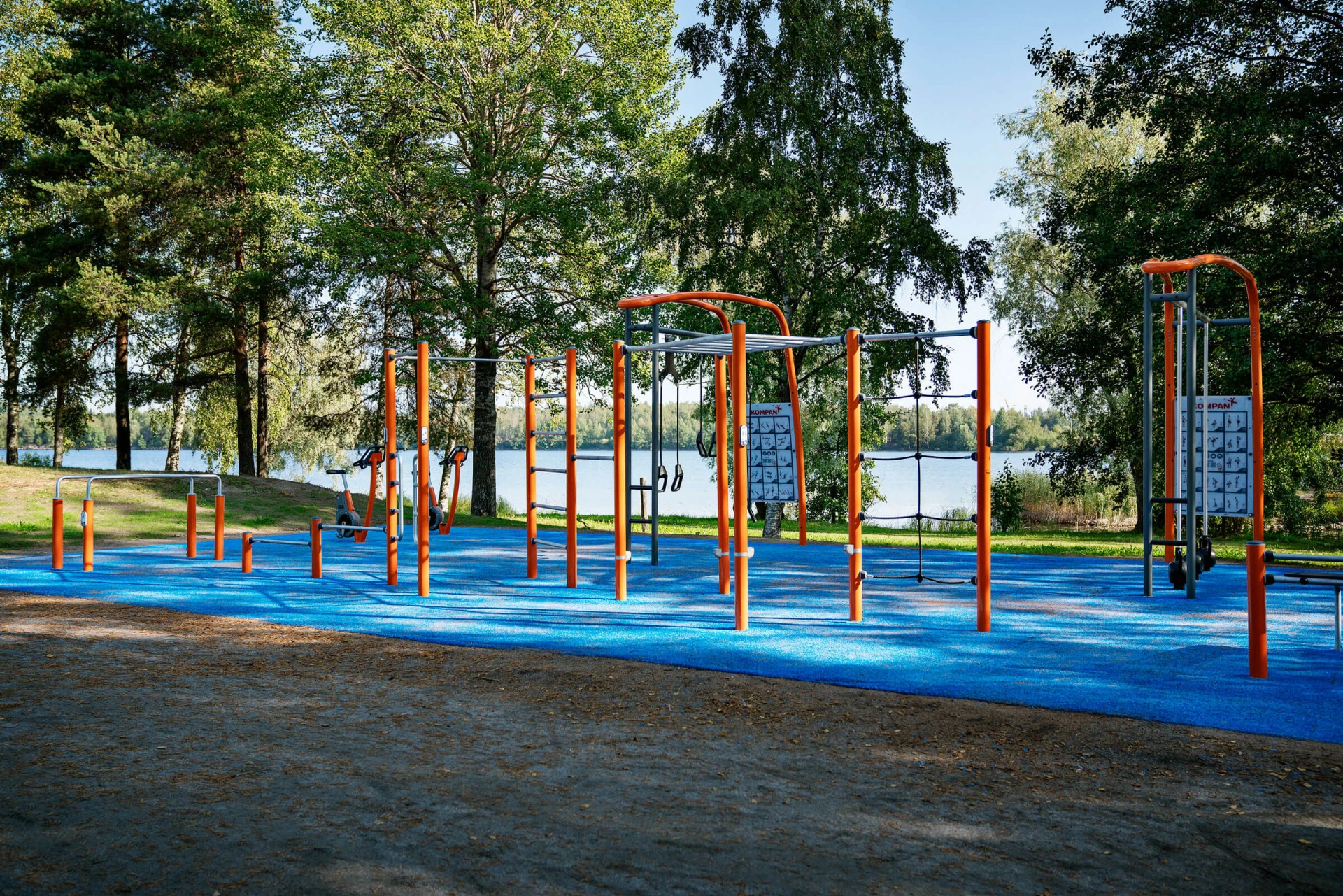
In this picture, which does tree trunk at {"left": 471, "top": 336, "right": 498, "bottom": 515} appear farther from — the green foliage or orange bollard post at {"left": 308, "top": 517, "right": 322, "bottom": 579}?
the green foliage

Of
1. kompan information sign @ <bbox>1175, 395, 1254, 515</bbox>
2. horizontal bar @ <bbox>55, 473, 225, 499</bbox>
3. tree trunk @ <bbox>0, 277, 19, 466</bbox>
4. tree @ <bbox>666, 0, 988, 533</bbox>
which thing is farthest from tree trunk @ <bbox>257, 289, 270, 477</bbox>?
kompan information sign @ <bbox>1175, 395, 1254, 515</bbox>

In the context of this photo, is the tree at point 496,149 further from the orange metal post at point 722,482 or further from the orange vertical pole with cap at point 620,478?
the orange vertical pole with cap at point 620,478

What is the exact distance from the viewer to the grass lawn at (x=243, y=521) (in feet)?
53.0

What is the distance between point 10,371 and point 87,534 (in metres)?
18.0

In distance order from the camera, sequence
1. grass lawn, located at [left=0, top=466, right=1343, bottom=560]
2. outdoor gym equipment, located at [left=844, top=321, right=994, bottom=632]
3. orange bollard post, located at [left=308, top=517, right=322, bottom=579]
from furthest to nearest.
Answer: grass lawn, located at [left=0, top=466, right=1343, bottom=560] → orange bollard post, located at [left=308, top=517, right=322, bottom=579] → outdoor gym equipment, located at [left=844, top=321, right=994, bottom=632]

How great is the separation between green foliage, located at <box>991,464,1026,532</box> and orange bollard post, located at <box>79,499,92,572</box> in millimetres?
18867

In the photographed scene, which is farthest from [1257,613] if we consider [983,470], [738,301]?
[738,301]

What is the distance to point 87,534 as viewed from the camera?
12.1 m

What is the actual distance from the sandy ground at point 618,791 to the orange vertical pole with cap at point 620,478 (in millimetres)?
3009

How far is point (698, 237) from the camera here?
19312 mm

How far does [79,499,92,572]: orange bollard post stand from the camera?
11773mm

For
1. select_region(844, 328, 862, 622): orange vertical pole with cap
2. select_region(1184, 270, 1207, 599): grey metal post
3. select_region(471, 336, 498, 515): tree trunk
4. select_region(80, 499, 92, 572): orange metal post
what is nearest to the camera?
select_region(844, 328, 862, 622): orange vertical pole with cap

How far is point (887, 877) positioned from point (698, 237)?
55.7 feet

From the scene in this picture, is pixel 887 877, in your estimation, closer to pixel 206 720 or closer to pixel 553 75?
pixel 206 720
